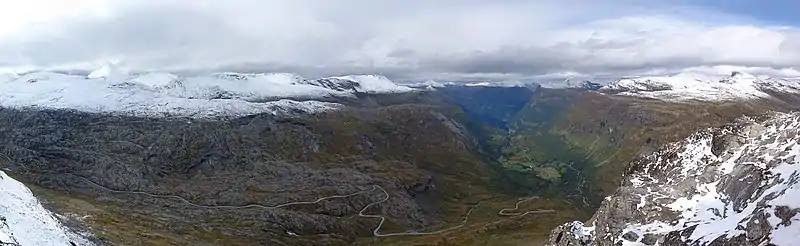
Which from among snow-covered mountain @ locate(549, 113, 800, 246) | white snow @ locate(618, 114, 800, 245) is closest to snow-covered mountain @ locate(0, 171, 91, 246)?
snow-covered mountain @ locate(549, 113, 800, 246)

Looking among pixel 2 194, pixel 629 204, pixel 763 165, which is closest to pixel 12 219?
pixel 2 194

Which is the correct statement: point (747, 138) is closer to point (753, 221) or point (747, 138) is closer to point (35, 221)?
point (753, 221)

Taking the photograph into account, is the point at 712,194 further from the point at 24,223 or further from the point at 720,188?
the point at 24,223

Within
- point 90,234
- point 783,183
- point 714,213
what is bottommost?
point 90,234

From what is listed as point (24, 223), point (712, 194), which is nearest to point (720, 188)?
point (712, 194)

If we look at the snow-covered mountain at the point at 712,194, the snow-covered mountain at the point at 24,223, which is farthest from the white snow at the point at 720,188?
the snow-covered mountain at the point at 24,223

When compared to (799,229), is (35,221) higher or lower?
lower
